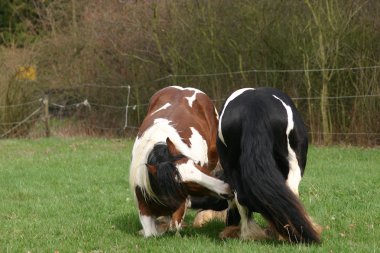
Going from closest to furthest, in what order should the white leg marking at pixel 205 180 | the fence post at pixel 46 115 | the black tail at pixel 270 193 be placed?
the black tail at pixel 270 193, the white leg marking at pixel 205 180, the fence post at pixel 46 115

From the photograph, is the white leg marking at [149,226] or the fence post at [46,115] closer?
the white leg marking at [149,226]

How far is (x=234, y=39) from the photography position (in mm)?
16516

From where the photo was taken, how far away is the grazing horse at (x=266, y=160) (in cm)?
470

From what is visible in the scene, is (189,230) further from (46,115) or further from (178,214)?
(46,115)

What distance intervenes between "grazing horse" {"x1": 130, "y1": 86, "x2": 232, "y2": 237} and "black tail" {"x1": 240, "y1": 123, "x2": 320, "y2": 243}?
38 cm

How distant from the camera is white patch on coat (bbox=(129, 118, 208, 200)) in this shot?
5.68 m

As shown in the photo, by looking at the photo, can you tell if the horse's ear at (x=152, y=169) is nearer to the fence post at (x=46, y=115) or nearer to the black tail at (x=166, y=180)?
the black tail at (x=166, y=180)

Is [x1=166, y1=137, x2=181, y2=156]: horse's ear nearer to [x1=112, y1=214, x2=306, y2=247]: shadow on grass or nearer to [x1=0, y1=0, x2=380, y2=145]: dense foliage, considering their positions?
[x1=112, y1=214, x2=306, y2=247]: shadow on grass

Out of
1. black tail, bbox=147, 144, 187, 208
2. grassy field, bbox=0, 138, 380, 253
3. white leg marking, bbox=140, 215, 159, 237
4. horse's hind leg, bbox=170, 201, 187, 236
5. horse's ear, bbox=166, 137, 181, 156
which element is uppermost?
horse's ear, bbox=166, 137, 181, 156

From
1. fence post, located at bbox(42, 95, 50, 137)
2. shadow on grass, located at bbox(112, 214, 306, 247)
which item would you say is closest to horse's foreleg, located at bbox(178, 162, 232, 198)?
shadow on grass, located at bbox(112, 214, 306, 247)

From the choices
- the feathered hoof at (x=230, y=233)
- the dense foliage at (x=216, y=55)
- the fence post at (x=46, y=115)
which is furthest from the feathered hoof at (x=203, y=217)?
the fence post at (x=46, y=115)

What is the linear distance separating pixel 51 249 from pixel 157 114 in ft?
6.49

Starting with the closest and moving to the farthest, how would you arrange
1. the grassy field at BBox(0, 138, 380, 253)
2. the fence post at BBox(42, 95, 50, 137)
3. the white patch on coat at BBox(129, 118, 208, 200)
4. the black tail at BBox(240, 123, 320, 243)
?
the black tail at BBox(240, 123, 320, 243)
the grassy field at BBox(0, 138, 380, 253)
the white patch on coat at BBox(129, 118, 208, 200)
the fence post at BBox(42, 95, 50, 137)

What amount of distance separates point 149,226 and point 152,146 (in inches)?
29.0
